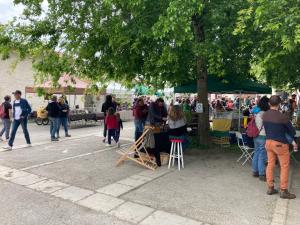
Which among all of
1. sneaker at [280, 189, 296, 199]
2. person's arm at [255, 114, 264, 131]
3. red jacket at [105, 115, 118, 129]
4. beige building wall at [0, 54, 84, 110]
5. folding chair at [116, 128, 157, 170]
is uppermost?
beige building wall at [0, 54, 84, 110]

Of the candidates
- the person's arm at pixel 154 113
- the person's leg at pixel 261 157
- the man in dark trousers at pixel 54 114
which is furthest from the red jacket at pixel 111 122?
the person's leg at pixel 261 157

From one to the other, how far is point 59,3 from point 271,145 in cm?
571

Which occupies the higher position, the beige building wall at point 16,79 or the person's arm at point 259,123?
the beige building wall at point 16,79

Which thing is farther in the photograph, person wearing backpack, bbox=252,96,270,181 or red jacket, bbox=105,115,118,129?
red jacket, bbox=105,115,118,129

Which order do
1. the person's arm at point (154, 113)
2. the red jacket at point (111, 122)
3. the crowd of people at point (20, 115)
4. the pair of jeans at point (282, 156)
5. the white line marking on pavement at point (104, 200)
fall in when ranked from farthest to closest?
the red jacket at point (111, 122) < the crowd of people at point (20, 115) < the person's arm at point (154, 113) < the pair of jeans at point (282, 156) < the white line marking on pavement at point (104, 200)

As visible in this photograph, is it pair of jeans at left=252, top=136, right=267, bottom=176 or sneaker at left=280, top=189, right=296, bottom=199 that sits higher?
pair of jeans at left=252, top=136, right=267, bottom=176

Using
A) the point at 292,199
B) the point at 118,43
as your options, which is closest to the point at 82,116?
the point at 118,43

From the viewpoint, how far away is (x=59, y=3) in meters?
7.45

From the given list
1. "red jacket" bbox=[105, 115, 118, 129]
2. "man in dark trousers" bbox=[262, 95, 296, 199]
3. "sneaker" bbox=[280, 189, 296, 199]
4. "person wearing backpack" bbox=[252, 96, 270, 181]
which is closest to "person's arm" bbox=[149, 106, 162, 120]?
"red jacket" bbox=[105, 115, 118, 129]

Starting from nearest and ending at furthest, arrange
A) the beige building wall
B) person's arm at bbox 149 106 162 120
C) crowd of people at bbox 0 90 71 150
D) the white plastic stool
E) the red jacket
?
the white plastic stool < person's arm at bbox 149 106 162 120 < crowd of people at bbox 0 90 71 150 < the red jacket < the beige building wall

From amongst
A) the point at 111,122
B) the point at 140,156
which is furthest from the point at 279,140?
the point at 111,122

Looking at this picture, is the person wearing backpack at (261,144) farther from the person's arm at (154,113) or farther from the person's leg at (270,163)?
the person's arm at (154,113)

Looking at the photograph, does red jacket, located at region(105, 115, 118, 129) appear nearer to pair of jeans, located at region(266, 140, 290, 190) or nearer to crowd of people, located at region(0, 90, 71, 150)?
crowd of people, located at region(0, 90, 71, 150)

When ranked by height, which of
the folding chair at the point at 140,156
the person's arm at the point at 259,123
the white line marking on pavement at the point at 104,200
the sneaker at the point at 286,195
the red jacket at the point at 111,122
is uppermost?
the person's arm at the point at 259,123
